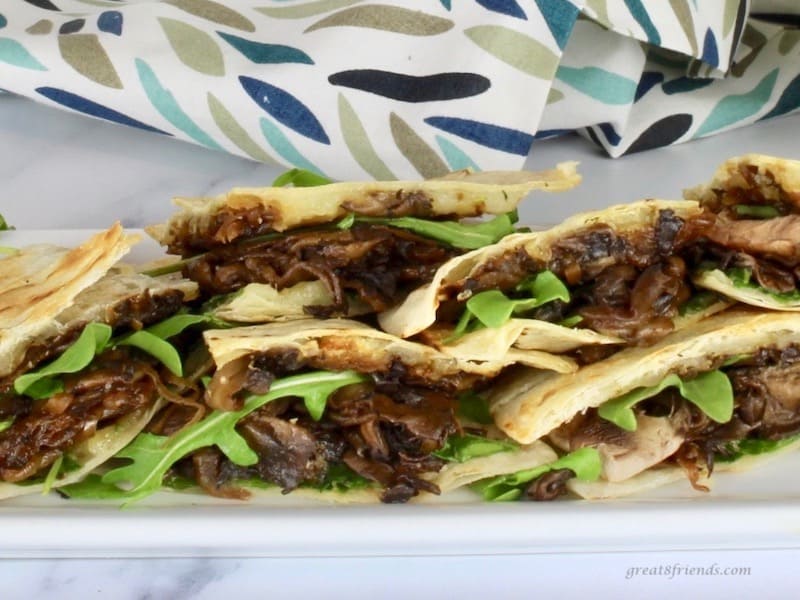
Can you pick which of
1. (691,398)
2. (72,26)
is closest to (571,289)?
(691,398)

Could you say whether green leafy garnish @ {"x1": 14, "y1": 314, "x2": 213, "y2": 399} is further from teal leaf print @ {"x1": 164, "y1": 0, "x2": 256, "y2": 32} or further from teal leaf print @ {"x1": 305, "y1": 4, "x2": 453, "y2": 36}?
teal leaf print @ {"x1": 164, "y1": 0, "x2": 256, "y2": 32}

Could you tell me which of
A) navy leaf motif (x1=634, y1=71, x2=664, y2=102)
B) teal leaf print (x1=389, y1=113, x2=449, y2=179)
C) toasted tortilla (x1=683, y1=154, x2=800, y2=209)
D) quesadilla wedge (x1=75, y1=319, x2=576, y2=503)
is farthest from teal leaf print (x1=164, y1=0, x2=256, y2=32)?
toasted tortilla (x1=683, y1=154, x2=800, y2=209)

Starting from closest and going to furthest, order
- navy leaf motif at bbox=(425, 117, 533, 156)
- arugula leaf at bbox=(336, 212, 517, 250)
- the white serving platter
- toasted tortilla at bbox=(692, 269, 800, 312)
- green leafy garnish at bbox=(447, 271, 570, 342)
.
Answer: the white serving platter < green leafy garnish at bbox=(447, 271, 570, 342) < toasted tortilla at bbox=(692, 269, 800, 312) < arugula leaf at bbox=(336, 212, 517, 250) < navy leaf motif at bbox=(425, 117, 533, 156)

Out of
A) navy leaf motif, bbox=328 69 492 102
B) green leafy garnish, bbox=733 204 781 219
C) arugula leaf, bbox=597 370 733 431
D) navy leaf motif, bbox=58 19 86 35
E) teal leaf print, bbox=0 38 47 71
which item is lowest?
arugula leaf, bbox=597 370 733 431

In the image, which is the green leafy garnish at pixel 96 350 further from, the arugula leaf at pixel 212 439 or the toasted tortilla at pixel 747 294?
the toasted tortilla at pixel 747 294

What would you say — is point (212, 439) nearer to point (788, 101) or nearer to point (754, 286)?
point (754, 286)

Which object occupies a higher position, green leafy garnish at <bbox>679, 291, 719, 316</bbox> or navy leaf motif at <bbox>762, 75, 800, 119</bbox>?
navy leaf motif at <bbox>762, 75, 800, 119</bbox>
